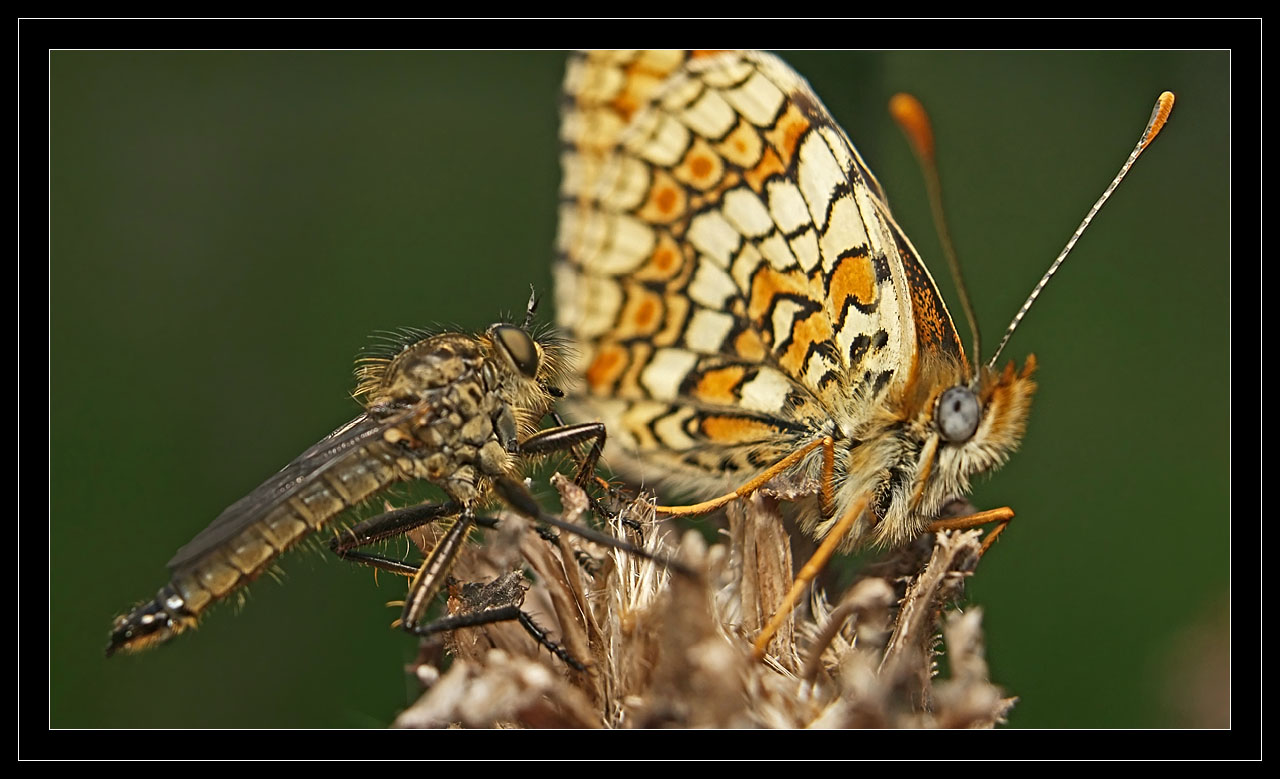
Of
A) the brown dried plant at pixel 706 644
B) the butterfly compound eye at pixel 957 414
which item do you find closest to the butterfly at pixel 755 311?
the butterfly compound eye at pixel 957 414

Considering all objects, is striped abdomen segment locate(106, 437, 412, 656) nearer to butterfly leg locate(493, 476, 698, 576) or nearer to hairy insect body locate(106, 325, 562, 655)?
hairy insect body locate(106, 325, 562, 655)

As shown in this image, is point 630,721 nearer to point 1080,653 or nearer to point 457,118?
point 1080,653

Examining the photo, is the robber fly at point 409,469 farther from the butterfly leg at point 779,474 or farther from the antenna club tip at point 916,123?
the antenna club tip at point 916,123

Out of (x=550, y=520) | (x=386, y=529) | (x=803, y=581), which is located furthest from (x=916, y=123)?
(x=386, y=529)

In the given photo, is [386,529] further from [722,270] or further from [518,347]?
[722,270]

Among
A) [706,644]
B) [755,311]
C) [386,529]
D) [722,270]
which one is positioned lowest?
[706,644]
